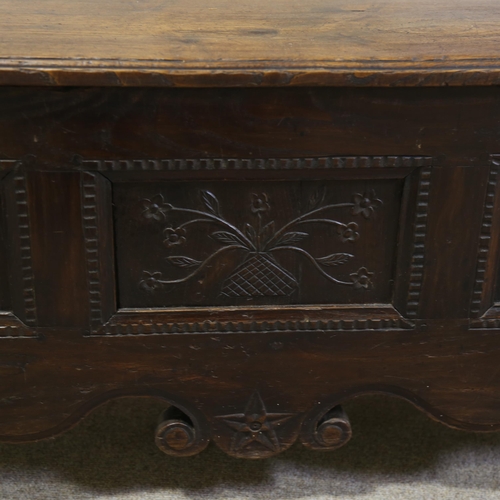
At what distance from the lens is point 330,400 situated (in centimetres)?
122

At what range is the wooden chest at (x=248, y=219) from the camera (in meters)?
1.00

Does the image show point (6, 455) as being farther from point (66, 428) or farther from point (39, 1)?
point (39, 1)

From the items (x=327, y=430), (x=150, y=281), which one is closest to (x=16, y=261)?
(x=150, y=281)

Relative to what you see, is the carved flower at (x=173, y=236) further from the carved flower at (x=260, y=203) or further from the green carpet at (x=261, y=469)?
the green carpet at (x=261, y=469)

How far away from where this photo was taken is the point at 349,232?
43.9 inches

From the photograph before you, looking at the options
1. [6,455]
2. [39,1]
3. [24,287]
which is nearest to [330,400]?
[24,287]

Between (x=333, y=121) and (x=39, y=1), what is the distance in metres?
0.62

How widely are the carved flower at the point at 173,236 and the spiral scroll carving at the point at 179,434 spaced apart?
0.29 m

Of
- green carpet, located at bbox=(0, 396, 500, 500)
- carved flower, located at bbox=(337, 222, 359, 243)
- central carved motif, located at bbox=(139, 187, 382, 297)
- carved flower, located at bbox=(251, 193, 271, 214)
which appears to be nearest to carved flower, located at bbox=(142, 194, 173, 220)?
central carved motif, located at bbox=(139, 187, 382, 297)

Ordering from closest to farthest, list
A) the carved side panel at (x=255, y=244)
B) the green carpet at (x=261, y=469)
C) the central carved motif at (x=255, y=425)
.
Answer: the carved side panel at (x=255, y=244)
the central carved motif at (x=255, y=425)
the green carpet at (x=261, y=469)

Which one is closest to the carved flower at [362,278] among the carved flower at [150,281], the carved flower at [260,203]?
the carved flower at [260,203]

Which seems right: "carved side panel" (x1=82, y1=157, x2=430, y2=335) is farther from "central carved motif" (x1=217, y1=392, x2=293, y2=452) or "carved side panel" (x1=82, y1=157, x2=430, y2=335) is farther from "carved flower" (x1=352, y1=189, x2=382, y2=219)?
"central carved motif" (x1=217, y1=392, x2=293, y2=452)

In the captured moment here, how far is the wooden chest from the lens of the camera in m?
1.00

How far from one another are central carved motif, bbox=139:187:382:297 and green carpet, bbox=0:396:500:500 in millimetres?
Result: 409
